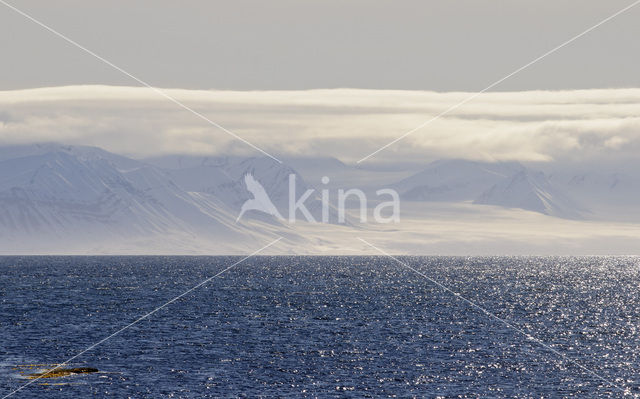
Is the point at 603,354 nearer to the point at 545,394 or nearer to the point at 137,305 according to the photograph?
the point at 545,394

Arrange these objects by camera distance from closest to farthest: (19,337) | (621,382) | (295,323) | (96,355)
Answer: (621,382), (96,355), (19,337), (295,323)

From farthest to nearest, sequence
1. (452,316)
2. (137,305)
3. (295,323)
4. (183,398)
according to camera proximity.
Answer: (137,305), (452,316), (295,323), (183,398)

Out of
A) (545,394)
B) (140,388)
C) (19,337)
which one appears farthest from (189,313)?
(545,394)

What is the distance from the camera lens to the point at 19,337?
432 feet

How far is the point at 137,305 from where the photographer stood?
7416 inches

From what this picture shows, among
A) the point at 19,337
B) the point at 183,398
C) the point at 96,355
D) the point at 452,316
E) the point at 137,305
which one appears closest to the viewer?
the point at 183,398

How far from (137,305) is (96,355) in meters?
73.6

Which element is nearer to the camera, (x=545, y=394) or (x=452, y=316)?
(x=545, y=394)

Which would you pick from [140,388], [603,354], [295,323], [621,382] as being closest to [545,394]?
[621,382]

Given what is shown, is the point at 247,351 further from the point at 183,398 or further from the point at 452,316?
the point at 452,316

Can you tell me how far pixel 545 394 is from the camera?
94.6 meters

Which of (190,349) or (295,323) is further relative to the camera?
(295,323)

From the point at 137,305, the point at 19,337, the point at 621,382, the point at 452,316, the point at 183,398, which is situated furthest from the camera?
the point at 137,305

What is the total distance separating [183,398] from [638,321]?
99.1 metres
